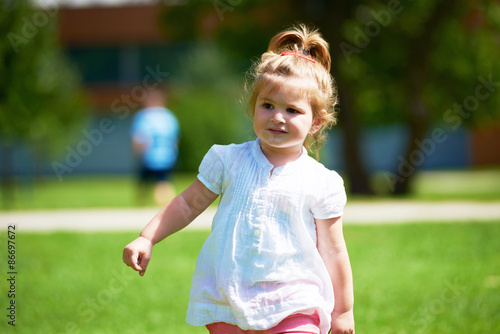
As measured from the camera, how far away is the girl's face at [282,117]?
2633 mm

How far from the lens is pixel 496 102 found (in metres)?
17.2

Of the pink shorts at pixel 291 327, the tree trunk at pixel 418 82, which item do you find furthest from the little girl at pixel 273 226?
the tree trunk at pixel 418 82

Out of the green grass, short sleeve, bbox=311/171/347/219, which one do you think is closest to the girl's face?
short sleeve, bbox=311/171/347/219

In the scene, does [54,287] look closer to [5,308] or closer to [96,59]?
[5,308]

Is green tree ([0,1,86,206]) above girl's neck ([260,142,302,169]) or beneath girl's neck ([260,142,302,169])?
beneath

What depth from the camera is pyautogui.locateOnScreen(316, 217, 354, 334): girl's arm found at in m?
2.60

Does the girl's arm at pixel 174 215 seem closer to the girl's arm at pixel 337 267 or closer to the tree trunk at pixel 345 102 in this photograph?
the girl's arm at pixel 337 267

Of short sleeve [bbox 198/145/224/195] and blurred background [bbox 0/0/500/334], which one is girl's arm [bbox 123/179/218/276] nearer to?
short sleeve [bbox 198/145/224/195]

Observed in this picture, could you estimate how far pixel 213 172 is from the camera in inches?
106

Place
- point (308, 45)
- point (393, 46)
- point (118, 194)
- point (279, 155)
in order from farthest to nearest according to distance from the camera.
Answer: point (118, 194) → point (393, 46) → point (308, 45) → point (279, 155)

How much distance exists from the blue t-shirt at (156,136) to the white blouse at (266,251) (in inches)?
374

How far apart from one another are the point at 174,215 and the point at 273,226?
0.43 metres

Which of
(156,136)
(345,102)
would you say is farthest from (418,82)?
(156,136)

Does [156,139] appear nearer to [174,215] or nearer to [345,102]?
[345,102]
